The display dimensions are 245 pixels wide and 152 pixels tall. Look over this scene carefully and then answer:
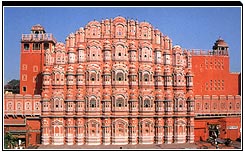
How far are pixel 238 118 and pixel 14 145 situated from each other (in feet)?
57.8

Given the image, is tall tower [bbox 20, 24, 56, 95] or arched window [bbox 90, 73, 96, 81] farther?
tall tower [bbox 20, 24, 56, 95]

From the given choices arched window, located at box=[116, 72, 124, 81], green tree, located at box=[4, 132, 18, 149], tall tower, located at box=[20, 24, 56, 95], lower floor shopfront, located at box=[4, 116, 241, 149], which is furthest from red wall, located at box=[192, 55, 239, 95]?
green tree, located at box=[4, 132, 18, 149]

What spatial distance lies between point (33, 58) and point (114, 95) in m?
7.56

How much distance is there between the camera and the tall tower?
2852 centimetres

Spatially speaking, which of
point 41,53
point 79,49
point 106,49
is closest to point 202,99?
point 106,49

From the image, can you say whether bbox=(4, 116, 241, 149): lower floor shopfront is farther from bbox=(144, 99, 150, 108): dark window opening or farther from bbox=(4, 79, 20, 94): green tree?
bbox=(4, 79, 20, 94): green tree

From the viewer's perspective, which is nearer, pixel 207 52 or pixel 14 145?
pixel 14 145

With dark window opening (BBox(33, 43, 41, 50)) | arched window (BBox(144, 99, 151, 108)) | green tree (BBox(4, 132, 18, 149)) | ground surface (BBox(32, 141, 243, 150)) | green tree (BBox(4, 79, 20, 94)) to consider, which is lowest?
ground surface (BBox(32, 141, 243, 150))

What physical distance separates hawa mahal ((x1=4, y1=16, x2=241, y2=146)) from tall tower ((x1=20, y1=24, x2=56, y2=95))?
79 millimetres

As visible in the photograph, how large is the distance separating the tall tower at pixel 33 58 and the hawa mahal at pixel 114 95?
0.08 metres

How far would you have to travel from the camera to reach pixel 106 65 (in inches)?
1069

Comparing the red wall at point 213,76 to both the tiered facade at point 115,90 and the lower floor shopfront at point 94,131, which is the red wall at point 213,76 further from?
the lower floor shopfront at point 94,131

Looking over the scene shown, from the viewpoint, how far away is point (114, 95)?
26750 mm

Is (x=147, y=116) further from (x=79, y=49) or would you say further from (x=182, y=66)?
(x=79, y=49)
